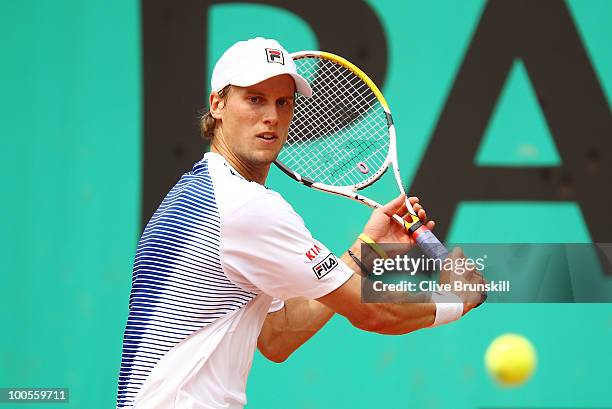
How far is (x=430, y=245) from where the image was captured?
10.0ft

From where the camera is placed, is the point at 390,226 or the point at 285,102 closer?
the point at 285,102

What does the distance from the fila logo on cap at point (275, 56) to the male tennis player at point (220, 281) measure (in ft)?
0.05

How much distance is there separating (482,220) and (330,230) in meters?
0.63

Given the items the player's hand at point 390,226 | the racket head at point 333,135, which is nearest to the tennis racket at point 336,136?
the racket head at point 333,135

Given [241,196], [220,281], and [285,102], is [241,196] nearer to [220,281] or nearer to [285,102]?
[220,281]

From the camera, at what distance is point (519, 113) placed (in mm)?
4566

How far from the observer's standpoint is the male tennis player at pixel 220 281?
265 cm

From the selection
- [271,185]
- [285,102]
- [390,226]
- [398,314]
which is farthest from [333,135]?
[398,314]

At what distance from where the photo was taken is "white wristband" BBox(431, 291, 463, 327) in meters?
2.91

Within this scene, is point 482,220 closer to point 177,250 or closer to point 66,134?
point 66,134

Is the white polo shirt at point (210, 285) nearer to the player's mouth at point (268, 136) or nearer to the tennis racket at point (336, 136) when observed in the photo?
the player's mouth at point (268, 136)

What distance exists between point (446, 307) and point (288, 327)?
1.70ft

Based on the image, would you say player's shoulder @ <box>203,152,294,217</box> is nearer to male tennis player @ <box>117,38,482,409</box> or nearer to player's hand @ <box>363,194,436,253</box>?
male tennis player @ <box>117,38,482,409</box>

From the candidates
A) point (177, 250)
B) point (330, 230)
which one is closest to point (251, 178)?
point (177, 250)
